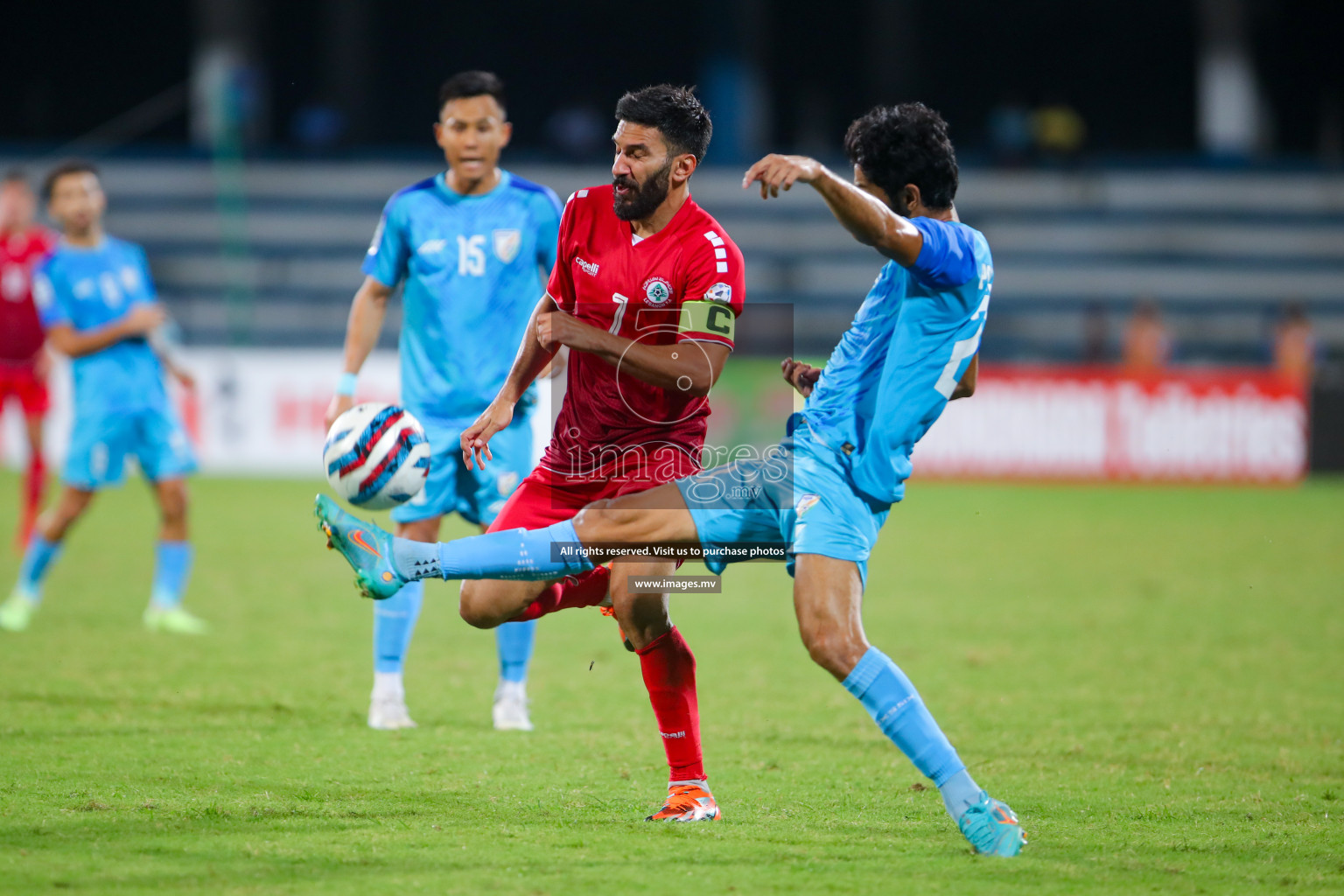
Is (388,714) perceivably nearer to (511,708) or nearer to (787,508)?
(511,708)

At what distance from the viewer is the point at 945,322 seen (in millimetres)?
4207

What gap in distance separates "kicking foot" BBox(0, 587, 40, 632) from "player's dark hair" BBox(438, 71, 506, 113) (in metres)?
4.16

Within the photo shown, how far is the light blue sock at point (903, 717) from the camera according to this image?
408 centimetres

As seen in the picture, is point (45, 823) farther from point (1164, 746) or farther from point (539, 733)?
point (1164, 746)

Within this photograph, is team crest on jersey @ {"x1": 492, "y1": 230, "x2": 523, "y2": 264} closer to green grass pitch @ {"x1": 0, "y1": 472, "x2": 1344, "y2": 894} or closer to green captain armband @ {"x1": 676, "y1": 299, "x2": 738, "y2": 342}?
green captain armband @ {"x1": 676, "y1": 299, "x2": 738, "y2": 342}

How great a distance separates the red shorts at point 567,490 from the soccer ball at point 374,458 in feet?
1.12

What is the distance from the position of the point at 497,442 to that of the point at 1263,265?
21.0m

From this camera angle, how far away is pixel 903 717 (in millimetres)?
4090

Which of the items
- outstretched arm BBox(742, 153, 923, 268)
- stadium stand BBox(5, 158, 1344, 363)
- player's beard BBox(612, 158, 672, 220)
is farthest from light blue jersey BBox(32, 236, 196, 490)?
stadium stand BBox(5, 158, 1344, 363)

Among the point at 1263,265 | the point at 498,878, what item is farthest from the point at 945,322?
the point at 1263,265

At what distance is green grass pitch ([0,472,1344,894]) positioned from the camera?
3.98m

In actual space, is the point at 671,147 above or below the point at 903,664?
above

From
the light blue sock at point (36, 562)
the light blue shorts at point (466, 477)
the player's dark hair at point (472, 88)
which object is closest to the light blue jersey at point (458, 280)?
the light blue shorts at point (466, 477)

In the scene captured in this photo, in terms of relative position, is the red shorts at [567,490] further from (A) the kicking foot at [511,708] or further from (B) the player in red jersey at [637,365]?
(A) the kicking foot at [511,708]
